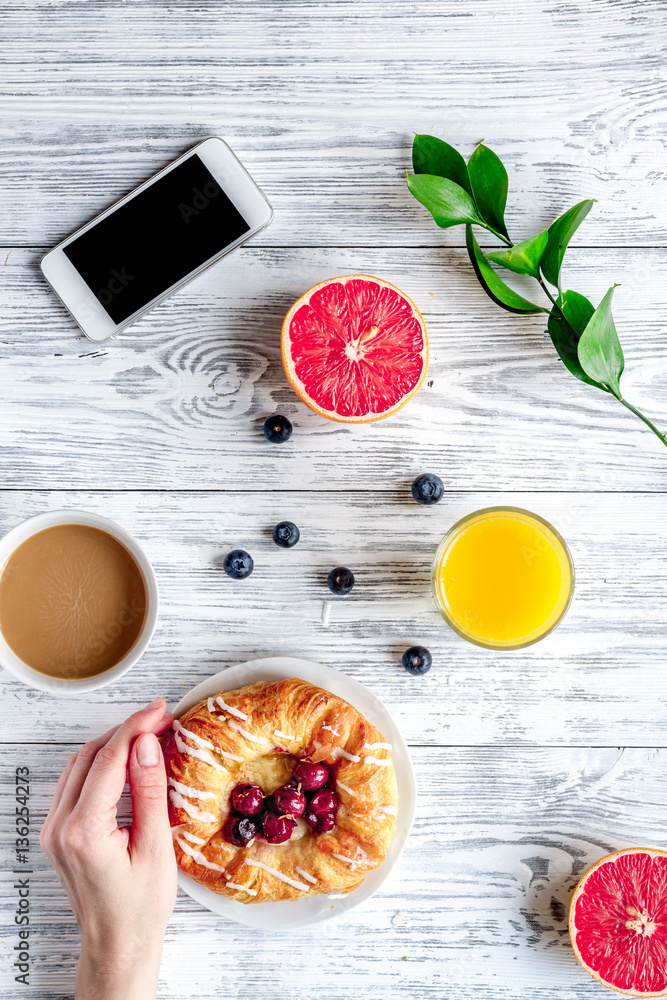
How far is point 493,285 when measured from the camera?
1.39m

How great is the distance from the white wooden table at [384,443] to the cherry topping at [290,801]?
26cm

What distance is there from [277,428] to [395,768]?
2.25 ft

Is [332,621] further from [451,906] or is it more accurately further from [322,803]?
[451,906]

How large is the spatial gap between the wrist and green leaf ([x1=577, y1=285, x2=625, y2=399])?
127cm

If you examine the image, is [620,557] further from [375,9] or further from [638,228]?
[375,9]

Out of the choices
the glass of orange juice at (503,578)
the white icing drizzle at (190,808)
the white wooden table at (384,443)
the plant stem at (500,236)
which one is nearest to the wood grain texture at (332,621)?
the white wooden table at (384,443)

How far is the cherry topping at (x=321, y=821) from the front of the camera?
52.2 inches

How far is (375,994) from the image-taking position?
4.82 feet

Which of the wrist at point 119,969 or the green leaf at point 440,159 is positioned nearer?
the wrist at point 119,969

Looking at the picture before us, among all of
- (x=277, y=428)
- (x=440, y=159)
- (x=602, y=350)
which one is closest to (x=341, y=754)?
(x=277, y=428)

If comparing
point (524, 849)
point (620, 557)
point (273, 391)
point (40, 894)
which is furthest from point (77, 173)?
point (524, 849)

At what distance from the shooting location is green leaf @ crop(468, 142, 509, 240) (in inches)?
54.2

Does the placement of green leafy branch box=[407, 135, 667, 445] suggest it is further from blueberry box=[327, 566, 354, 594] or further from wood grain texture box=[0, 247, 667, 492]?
blueberry box=[327, 566, 354, 594]

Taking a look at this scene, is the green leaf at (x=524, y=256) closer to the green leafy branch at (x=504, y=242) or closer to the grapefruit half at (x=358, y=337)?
the green leafy branch at (x=504, y=242)
